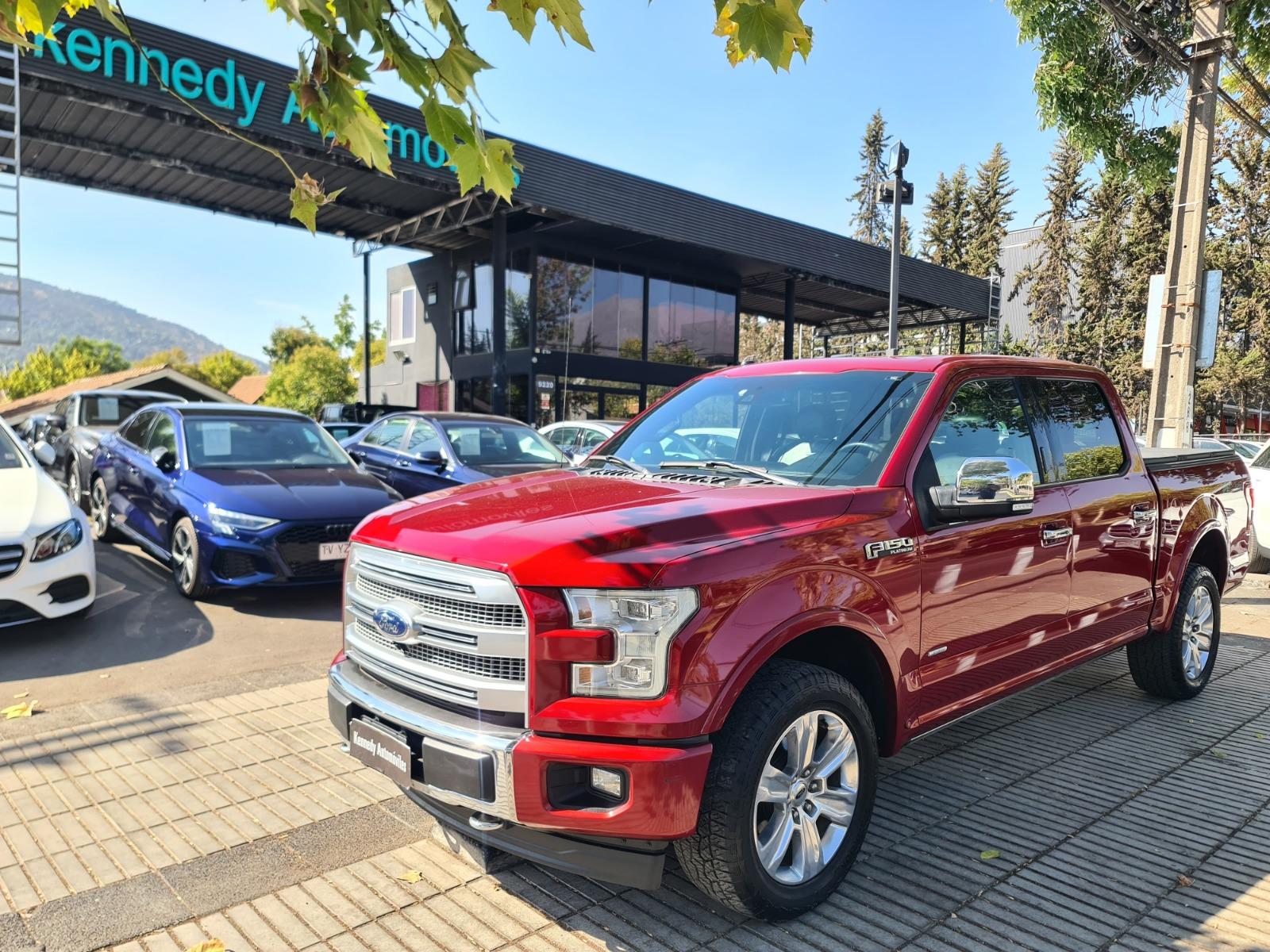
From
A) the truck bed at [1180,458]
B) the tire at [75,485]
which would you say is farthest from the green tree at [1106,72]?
the tire at [75,485]

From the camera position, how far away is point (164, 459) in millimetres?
7641

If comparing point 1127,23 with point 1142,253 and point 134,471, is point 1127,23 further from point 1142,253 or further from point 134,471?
point 1142,253

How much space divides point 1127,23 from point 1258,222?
4374 centimetres

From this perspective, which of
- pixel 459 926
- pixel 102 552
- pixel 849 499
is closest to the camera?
pixel 459 926

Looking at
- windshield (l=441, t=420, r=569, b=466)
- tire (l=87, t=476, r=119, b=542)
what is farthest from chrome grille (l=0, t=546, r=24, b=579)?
windshield (l=441, t=420, r=569, b=466)

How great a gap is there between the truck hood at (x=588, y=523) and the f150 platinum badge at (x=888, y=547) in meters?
0.17

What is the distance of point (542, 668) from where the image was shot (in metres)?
2.47

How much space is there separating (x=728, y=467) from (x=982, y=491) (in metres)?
0.98

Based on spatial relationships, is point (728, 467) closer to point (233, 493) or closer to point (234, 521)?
point (234, 521)

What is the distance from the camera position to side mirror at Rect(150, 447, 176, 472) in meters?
7.54

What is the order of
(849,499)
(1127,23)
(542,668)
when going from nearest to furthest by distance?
(542,668) < (849,499) < (1127,23)

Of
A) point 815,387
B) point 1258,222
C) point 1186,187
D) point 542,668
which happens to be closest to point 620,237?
point 1186,187

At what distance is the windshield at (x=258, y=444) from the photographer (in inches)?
305

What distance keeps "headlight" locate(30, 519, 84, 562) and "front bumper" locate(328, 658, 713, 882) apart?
177 inches
